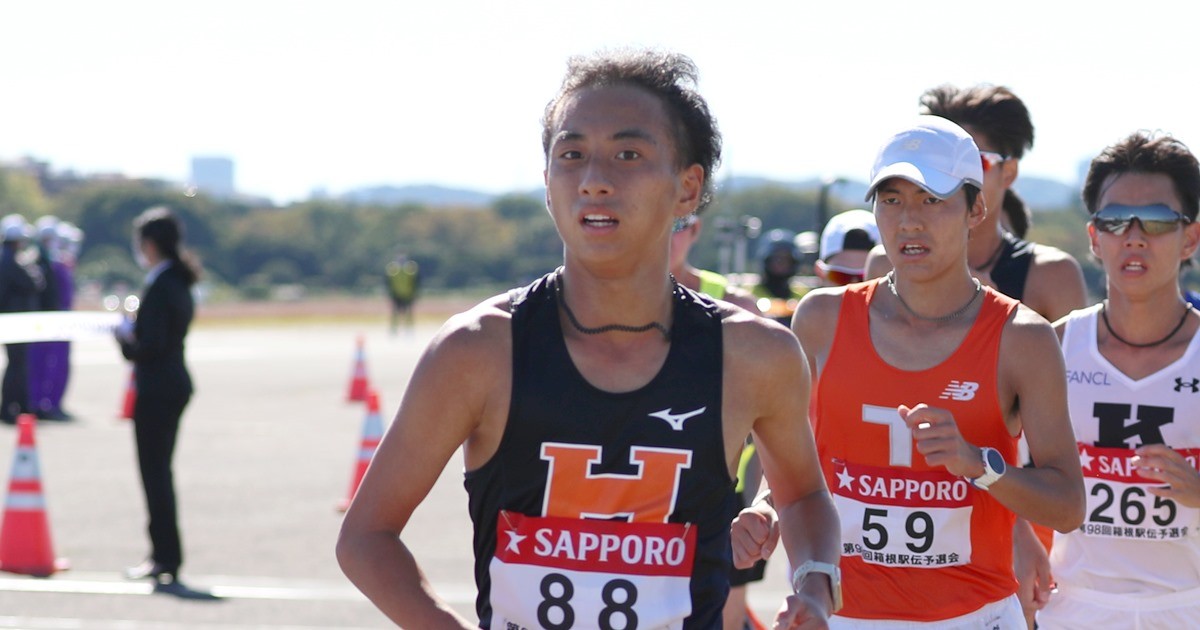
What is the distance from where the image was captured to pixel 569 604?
9.48ft

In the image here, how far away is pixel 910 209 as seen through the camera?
4000 millimetres

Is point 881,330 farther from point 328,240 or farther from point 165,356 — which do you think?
point 328,240

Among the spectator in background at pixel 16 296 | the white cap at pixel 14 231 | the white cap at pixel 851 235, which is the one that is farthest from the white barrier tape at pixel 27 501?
the white cap at pixel 14 231

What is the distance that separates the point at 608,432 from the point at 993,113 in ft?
8.36

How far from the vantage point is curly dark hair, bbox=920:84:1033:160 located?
16.3ft

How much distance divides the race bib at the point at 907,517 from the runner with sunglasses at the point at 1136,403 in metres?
0.75

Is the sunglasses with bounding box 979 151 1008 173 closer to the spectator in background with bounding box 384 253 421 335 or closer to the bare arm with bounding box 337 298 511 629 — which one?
the bare arm with bounding box 337 298 511 629

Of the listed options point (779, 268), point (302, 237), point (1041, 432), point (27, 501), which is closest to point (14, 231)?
point (27, 501)

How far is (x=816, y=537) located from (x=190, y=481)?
1137 centimetres

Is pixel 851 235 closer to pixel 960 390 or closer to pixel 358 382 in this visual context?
pixel 960 390

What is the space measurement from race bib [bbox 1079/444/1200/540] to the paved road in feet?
14.9

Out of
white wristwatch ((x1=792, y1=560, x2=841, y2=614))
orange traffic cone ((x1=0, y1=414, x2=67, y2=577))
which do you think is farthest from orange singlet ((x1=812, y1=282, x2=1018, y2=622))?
orange traffic cone ((x1=0, y1=414, x2=67, y2=577))

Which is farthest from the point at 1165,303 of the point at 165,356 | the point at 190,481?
the point at 190,481

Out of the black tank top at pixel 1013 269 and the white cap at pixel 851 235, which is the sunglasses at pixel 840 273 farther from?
the black tank top at pixel 1013 269
